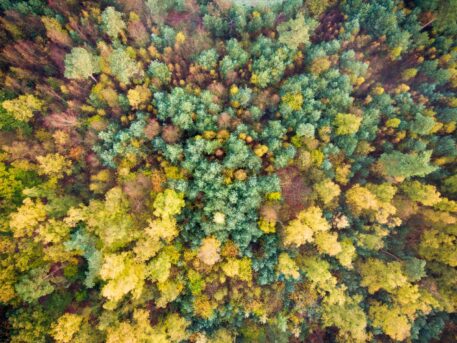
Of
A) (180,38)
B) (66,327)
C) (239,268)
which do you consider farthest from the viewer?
(180,38)

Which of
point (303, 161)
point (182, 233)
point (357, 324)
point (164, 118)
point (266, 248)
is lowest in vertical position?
point (357, 324)

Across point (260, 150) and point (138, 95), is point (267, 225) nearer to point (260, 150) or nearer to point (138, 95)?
point (260, 150)

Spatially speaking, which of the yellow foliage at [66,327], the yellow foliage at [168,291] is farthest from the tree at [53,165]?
the yellow foliage at [168,291]

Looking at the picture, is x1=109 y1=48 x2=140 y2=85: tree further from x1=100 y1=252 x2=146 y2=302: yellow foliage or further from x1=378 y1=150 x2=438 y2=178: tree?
x1=378 y1=150 x2=438 y2=178: tree

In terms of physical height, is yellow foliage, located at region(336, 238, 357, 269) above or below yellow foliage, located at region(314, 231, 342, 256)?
below

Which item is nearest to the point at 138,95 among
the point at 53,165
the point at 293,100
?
the point at 53,165

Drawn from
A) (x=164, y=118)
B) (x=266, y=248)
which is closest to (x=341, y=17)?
(x=164, y=118)

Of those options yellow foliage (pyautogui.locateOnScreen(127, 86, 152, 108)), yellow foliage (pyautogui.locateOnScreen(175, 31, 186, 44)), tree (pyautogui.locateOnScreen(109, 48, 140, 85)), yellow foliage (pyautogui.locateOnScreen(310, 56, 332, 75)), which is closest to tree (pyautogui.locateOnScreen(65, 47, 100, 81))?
tree (pyautogui.locateOnScreen(109, 48, 140, 85))

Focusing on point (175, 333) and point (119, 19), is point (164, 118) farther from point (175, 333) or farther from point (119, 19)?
point (175, 333)
